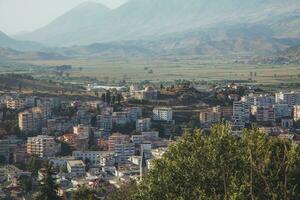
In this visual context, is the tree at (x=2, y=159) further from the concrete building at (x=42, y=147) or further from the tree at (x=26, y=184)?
the tree at (x=26, y=184)

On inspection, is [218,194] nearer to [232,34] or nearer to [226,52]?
[226,52]

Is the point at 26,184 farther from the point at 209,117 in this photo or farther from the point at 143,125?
the point at 209,117

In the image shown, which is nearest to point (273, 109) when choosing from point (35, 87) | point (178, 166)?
point (35, 87)

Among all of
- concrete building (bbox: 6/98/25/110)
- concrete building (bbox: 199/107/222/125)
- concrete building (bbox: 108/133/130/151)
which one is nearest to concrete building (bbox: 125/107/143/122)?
concrete building (bbox: 199/107/222/125)

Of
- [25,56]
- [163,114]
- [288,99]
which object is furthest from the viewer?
[25,56]

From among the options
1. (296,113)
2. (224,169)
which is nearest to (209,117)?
(296,113)

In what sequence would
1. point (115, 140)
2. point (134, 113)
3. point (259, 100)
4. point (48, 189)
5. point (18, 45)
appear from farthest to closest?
point (18, 45) → point (259, 100) → point (134, 113) → point (115, 140) → point (48, 189)

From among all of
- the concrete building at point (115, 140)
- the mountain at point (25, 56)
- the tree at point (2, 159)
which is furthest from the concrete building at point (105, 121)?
the mountain at point (25, 56)

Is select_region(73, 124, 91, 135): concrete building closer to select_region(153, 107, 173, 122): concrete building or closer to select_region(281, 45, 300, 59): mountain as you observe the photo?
select_region(153, 107, 173, 122): concrete building
